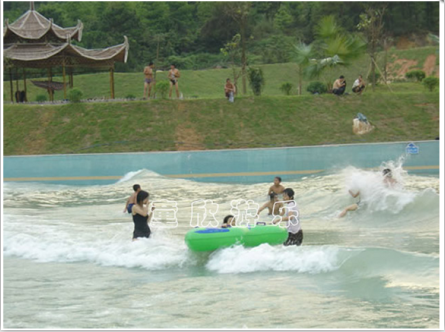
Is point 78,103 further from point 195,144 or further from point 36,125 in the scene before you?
point 195,144

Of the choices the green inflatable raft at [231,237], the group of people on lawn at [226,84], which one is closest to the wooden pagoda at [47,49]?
the group of people on lawn at [226,84]

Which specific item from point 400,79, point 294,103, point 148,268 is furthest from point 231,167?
point 400,79

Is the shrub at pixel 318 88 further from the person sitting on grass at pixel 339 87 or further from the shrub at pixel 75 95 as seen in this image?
the shrub at pixel 75 95

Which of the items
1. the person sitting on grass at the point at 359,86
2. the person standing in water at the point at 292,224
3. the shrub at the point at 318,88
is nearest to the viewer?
the person standing in water at the point at 292,224

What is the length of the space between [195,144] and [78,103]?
5.75 metres

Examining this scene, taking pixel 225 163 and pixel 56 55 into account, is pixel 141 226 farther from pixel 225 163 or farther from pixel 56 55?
pixel 56 55

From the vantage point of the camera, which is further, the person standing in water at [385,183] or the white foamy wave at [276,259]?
the person standing in water at [385,183]

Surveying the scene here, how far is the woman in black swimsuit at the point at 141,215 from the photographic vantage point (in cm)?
1020

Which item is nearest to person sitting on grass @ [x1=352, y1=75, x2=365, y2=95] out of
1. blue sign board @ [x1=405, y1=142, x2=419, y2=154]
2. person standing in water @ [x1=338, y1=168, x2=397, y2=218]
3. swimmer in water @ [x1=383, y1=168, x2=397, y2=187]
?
blue sign board @ [x1=405, y1=142, x2=419, y2=154]

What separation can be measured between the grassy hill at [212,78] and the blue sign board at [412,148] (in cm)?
1472

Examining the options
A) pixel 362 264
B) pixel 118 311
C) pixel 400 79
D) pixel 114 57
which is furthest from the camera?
pixel 400 79

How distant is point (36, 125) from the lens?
24953mm

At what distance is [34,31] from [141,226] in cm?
2032

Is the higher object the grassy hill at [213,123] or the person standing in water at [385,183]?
the grassy hill at [213,123]
